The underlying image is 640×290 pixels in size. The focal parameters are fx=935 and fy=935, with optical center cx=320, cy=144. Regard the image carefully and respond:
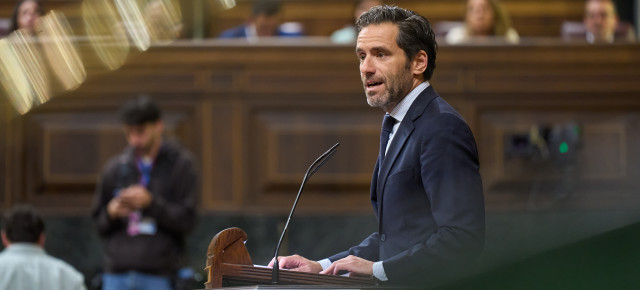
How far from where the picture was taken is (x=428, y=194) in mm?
1702

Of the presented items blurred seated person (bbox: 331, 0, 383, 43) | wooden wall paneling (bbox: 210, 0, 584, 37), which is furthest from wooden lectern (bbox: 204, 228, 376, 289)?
wooden wall paneling (bbox: 210, 0, 584, 37)

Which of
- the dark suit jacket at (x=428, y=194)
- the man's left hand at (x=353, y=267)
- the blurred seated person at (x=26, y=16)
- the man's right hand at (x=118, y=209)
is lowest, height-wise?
the man's right hand at (x=118, y=209)

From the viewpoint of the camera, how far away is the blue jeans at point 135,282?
4520 mm

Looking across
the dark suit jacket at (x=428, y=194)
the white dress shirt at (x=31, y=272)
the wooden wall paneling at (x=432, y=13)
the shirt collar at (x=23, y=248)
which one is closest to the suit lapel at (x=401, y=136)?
the dark suit jacket at (x=428, y=194)

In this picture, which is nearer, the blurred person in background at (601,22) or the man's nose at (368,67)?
the man's nose at (368,67)

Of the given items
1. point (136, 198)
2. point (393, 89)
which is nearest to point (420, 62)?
point (393, 89)

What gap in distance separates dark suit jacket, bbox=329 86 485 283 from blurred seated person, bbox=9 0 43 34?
4393mm

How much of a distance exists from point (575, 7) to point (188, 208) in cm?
396

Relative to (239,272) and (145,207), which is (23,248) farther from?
(239,272)

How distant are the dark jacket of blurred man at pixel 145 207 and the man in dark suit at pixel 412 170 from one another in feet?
9.11

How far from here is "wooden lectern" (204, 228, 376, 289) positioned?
1539 mm

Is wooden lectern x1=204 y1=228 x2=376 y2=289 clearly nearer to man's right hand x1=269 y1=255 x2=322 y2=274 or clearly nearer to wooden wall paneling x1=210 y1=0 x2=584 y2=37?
man's right hand x1=269 y1=255 x2=322 y2=274

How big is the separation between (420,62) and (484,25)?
13.4 ft

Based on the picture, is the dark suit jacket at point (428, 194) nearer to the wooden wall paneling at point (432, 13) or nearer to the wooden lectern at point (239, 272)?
the wooden lectern at point (239, 272)
